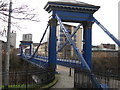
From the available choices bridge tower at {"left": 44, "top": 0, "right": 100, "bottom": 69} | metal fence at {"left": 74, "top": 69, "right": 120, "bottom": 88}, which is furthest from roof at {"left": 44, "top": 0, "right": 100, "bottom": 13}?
metal fence at {"left": 74, "top": 69, "right": 120, "bottom": 88}

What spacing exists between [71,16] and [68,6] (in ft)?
3.34

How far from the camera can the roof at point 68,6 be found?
736 inches

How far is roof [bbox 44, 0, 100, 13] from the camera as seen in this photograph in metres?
18.7

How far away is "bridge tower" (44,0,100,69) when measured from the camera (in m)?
18.8

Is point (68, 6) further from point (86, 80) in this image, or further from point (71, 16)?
point (86, 80)

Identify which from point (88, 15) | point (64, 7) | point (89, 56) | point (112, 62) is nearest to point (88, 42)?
point (89, 56)

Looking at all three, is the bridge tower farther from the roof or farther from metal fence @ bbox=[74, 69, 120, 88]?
metal fence @ bbox=[74, 69, 120, 88]

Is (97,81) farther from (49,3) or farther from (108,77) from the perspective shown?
(49,3)

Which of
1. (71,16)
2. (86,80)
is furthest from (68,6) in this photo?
(86,80)

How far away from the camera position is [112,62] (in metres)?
40.4

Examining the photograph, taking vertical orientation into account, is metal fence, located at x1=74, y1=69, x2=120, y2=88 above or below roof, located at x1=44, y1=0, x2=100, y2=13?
below

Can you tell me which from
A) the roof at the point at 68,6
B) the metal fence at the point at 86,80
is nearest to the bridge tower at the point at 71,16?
the roof at the point at 68,6

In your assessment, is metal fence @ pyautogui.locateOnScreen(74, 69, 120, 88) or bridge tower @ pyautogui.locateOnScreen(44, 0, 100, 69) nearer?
metal fence @ pyautogui.locateOnScreen(74, 69, 120, 88)

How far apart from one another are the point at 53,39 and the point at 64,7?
3074 millimetres
